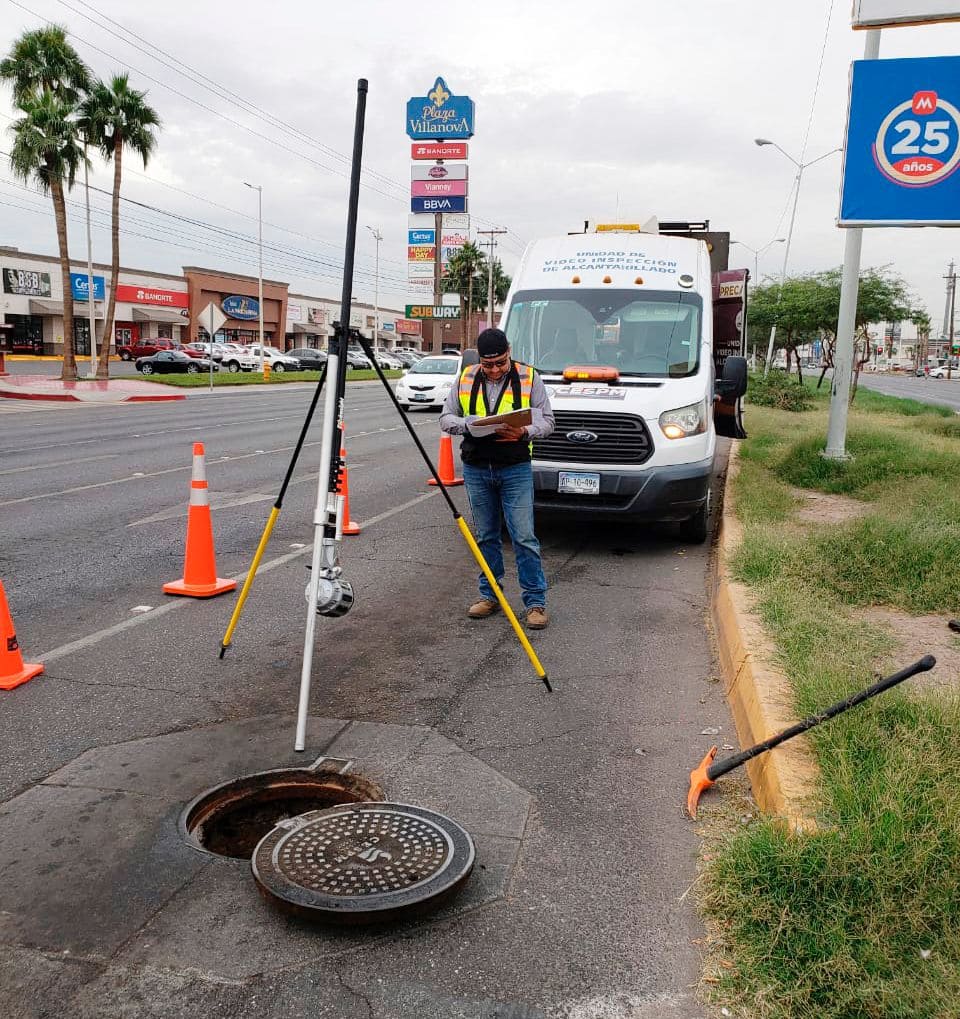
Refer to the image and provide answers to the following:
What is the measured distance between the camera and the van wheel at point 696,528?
8.53 metres

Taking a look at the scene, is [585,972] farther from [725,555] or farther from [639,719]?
[725,555]

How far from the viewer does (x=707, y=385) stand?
8320 millimetres

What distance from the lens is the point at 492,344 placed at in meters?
5.73

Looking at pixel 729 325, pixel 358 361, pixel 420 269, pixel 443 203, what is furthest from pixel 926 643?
pixel 358 361

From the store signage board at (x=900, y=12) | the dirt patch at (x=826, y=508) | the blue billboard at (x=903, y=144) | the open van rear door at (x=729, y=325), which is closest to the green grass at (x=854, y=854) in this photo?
the dirt patch at (x=826, y=508)

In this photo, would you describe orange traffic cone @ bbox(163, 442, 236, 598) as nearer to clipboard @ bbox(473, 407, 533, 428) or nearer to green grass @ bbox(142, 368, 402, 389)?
clipboard @ bbox(473, 407, 533, 428)

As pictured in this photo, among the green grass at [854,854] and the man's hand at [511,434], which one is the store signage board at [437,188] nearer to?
the man's hand at [511,434]

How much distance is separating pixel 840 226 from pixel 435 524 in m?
5.59

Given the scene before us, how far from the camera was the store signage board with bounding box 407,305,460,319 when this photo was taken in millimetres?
47188

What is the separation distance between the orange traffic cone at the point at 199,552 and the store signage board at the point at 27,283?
5863 centimetres

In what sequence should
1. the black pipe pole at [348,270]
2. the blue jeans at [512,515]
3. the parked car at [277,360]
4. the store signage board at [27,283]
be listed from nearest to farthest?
the black pipe pole at [348,270]
the blue jeans at [512,515]
the store signage board at [27,283]
the parked car at [277,360]

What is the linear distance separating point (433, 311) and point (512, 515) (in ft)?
143

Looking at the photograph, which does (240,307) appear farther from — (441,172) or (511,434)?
(511,434)

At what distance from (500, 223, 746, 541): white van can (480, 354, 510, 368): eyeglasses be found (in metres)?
2.01
